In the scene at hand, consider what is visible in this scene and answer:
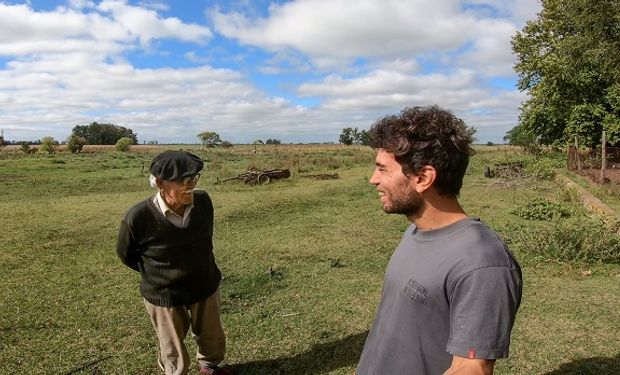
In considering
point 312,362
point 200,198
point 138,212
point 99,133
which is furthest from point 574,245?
point 99,133

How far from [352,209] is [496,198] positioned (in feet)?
14.0

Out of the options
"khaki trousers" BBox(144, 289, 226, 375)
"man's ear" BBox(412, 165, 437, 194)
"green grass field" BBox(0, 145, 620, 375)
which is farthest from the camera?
"green grass field" BBox(0, 145, 620, 375)

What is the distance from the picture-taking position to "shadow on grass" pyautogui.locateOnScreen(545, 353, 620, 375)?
374 centimetres

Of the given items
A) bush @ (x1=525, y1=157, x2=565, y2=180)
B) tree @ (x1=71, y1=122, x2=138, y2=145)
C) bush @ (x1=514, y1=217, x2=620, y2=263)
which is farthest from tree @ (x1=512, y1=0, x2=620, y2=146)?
tree @ (x1=71, y1=122, x2=138, y2=145)

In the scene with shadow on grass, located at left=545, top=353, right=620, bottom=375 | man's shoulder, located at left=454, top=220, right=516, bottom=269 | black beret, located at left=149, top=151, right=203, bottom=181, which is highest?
black beret, located at left=149, top=151, right=203, bottom=181

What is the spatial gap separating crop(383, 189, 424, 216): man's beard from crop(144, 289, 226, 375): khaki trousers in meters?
2.23

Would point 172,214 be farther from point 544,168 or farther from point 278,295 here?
point 544,168

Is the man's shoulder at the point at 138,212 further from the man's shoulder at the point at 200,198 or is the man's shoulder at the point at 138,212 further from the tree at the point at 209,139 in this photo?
the tree at the point at 209,139

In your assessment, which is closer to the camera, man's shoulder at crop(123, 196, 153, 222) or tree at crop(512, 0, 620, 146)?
man's shoulder at crop(123, 196, 153, 222)

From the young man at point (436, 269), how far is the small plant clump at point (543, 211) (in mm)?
9075

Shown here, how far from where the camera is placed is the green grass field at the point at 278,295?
13.6 feet

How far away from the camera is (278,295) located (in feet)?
18.6

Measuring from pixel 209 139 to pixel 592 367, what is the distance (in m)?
73.3

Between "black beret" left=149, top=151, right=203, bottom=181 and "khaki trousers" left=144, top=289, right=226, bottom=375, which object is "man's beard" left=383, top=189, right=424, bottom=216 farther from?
"khaki trousers" left=144, top=289, right=226, bottom=375
